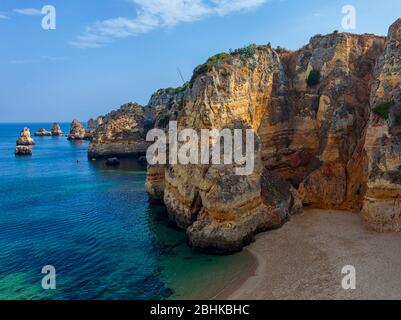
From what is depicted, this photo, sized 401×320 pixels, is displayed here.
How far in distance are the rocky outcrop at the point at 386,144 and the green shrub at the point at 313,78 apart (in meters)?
6.25

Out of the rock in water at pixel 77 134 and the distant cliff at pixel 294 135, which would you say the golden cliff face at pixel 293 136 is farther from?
the rock in water at pixel 77 134

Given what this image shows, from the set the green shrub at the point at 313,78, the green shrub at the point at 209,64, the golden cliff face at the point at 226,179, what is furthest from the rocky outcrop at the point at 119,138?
the green shrub at the point at 313,78

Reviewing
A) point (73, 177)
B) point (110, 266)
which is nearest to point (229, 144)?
point (110, 266)

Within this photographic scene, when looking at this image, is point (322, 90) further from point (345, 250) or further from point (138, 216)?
point (138, 216)

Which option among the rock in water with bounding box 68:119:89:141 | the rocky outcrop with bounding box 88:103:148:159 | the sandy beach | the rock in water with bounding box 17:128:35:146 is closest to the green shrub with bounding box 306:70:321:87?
the sandy beach

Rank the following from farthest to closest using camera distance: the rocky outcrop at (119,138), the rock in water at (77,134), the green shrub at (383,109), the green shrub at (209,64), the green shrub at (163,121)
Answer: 1. the rock in water at (77,134)
2. the rocky outcrop at (119,138)
3. the green shrub at (163,121)
4. the green shrub at (209,64)
5. the green shrub at (383,109)

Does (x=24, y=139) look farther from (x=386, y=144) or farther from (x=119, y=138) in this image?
(x=386, y=144)

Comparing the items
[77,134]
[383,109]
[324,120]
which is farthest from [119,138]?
[77,134]

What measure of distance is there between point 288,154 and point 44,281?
24752 mm

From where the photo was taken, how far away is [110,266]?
26.7 metres

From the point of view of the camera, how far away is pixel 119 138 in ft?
281

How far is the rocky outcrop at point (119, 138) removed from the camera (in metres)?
85.4
